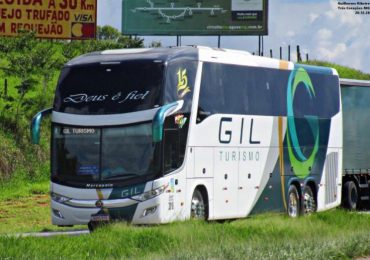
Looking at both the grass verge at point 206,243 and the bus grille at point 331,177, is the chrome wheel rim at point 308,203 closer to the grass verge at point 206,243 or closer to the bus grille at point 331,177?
the bus grille at point 331,177

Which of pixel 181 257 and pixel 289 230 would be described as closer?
pixel 181 257

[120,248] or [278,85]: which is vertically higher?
[278,85]

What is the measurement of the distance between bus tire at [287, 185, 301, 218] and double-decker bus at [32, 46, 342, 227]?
1.04m

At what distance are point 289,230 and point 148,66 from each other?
16.5ft

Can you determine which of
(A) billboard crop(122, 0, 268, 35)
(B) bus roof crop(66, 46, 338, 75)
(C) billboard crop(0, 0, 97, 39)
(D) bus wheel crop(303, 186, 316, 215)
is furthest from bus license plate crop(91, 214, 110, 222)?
(A) billboard crop(122, 0, 268, 35)

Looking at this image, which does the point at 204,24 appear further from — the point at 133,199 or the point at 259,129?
the point at 133,199

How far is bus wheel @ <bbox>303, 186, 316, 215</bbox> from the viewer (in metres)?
27.9

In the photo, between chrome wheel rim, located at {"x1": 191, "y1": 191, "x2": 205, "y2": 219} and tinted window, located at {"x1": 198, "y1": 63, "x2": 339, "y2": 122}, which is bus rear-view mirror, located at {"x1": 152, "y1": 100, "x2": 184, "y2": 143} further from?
chrome wheel rim, located at {"x1": 191, "y1": 191, "x2": 205, "y2": 219}

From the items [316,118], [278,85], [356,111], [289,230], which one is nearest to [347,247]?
[289,230]

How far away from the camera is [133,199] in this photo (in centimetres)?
2169

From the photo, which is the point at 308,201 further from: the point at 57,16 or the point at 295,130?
the point at 57,16

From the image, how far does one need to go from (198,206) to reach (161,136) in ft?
7.66

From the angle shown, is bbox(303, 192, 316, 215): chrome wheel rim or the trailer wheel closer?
bbox(303, 192, 316, 215): chrome wheel rim

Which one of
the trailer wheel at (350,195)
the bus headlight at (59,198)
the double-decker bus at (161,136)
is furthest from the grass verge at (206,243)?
the trailer wheel at (350,195)
